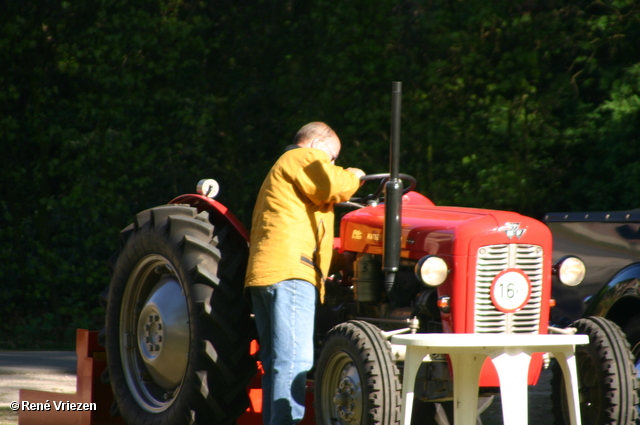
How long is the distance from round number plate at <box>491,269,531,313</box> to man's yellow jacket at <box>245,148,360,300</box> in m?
0.78

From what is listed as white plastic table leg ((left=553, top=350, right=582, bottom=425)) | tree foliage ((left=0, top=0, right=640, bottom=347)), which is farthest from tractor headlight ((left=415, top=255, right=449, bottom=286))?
tree foliage ((left=0, top=0, right=640, bottom=347))

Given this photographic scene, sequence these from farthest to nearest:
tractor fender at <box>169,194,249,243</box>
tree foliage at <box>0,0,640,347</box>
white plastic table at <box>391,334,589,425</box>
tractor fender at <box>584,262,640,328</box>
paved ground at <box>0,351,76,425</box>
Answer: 1. tree foliage at <box>0,0,640,347</box>
2. paved ground at <box>0,351,76,425</box>
3. tractor fender at <box>584,262,640,328</box>
4. tractor fender at <box>169,194,249,243</box>
5. white plastic table at <box>391,334,589,425</box>

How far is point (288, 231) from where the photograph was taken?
166 inches

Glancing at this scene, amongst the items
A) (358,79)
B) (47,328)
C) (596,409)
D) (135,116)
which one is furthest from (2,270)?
(596,409)

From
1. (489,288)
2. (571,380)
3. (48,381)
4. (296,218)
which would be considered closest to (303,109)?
(48,381)

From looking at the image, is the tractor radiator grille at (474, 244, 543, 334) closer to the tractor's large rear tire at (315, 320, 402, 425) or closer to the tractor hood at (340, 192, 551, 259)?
the tractor hood at (340, 192, 551, 259)

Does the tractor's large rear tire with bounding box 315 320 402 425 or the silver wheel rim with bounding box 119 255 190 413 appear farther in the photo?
the silver wheel rim with bounding box 119 255 190 413

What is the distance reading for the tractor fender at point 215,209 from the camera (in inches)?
184

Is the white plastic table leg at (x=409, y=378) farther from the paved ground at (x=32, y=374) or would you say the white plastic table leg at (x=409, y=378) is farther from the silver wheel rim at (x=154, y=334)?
the paved ground at (x=32, y=374)

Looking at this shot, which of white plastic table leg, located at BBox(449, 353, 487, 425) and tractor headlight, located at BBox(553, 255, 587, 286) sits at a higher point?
tractor headlight, located at BBox(553, 255, 587, 286)

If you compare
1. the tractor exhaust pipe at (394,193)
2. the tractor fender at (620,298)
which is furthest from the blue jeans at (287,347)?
the tractor fender at (620,298)

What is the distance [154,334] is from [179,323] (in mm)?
247

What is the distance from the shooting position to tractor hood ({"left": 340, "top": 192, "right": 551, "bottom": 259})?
4.16 metres

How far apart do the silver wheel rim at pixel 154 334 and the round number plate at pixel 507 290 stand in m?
1.49
